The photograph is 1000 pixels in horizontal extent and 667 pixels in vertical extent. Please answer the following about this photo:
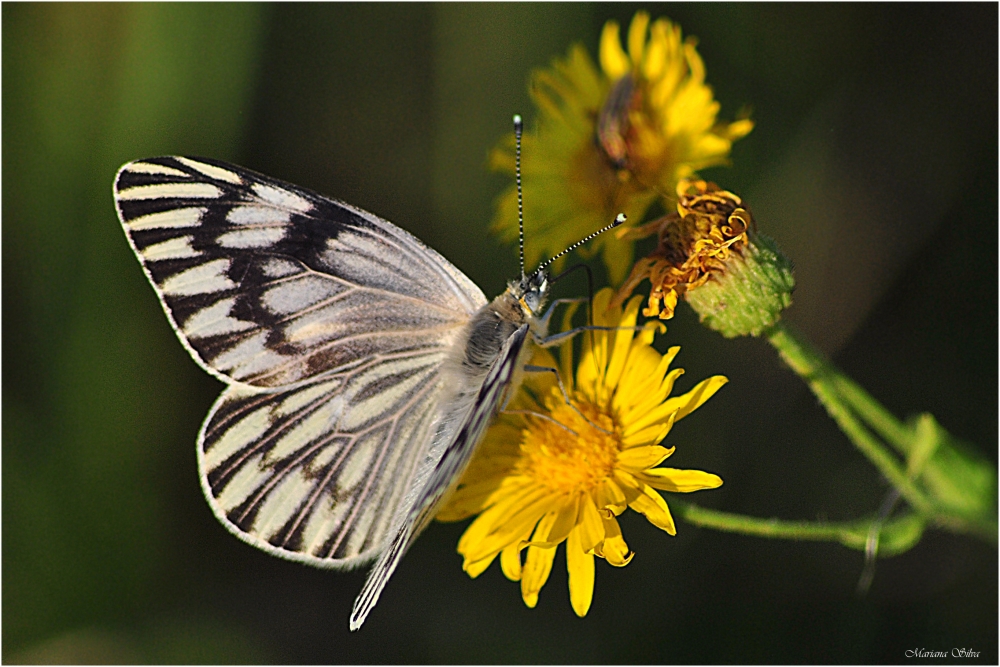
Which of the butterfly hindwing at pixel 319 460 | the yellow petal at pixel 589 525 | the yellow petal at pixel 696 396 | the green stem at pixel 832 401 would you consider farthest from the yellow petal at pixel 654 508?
the butterfly hindwing at pixel 319 460

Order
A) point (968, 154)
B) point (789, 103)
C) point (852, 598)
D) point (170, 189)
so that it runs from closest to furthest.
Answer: point (170, 189) → point (852, 598) → point (968, 154) → point (789, 103)

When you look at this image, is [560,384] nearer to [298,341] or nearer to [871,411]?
[298,341]

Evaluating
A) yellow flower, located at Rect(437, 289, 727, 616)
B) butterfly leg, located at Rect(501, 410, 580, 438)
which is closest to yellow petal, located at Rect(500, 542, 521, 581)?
yellow flower, located at Rect(437, 289, 727, 616)

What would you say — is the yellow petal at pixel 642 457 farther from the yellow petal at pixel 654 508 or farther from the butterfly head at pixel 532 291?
the butterfly head at pixel 532 291

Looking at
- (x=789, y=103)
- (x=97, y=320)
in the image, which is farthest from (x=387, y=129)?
(x=789, y=103)

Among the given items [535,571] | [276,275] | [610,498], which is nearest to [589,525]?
[610,498]

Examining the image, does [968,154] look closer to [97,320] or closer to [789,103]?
[789,103]

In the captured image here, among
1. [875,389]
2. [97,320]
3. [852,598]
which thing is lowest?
[852,598]
